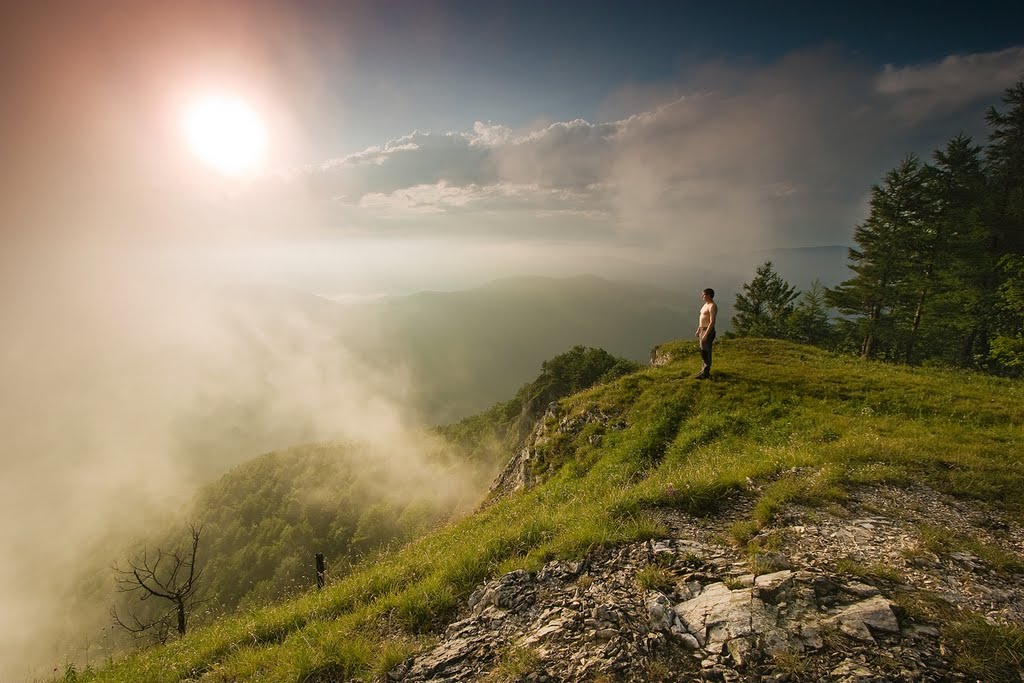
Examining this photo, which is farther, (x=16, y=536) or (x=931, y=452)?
(x=16, y=536)

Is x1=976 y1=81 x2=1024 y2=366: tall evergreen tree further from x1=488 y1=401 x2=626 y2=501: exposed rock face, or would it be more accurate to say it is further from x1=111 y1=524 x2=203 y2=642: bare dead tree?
x1=111 y1=524 x2=203 y2=642: bare dead tree

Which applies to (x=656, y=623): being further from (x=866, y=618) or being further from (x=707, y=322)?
(x=707, y=322)

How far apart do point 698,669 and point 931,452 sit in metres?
9.28

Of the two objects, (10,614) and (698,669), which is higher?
(698,669)

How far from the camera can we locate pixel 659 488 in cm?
891

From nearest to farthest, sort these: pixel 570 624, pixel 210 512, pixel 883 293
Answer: pixel 570 624
pixel 883 293
pixel 210 512

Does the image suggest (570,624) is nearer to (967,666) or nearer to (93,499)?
(967,666)

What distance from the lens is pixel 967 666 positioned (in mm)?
4164

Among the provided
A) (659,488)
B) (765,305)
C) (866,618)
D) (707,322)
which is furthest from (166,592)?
(765,305)

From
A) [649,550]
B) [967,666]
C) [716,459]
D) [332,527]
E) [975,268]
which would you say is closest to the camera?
[967,666]

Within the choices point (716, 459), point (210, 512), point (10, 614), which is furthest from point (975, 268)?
point (10, 614)

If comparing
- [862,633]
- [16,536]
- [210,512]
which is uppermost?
[862,633]

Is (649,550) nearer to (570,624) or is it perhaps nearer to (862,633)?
(570,624)

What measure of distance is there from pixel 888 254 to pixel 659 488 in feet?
117
